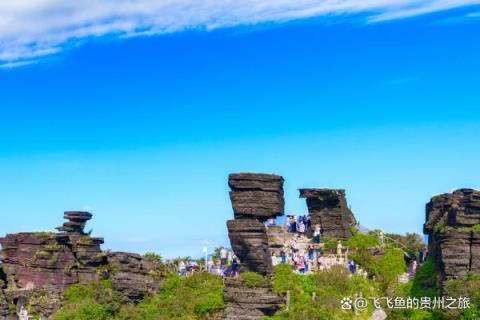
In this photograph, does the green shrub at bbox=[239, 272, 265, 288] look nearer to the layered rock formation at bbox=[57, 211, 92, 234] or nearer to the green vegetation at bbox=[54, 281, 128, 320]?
the green vegetation at bbox=[54, 281, 128, 320]

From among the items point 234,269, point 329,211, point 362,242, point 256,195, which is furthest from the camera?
point 329,211

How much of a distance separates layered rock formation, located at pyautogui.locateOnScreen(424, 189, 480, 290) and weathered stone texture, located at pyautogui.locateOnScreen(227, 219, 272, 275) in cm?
1045

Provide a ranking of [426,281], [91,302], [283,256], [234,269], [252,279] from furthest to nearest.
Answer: [283,256], [234,269], [91,302], [426,281], [252,279]

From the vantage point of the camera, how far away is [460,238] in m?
45.7

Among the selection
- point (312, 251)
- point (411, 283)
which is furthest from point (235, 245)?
point (411, 283)

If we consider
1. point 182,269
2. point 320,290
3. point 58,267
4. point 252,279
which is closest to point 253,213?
point 252,279

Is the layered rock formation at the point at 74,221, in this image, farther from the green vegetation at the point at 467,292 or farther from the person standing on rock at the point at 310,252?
the green vegetation at the point at 467,292

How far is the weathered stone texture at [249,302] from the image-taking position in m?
48.4

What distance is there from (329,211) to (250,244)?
26.3ft

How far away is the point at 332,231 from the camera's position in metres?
56.7

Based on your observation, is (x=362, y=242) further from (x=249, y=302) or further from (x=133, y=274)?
(x=133, y=274)

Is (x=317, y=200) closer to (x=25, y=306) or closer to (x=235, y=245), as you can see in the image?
(x=235, y=245)

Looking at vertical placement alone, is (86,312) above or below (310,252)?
below

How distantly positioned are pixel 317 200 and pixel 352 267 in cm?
627
